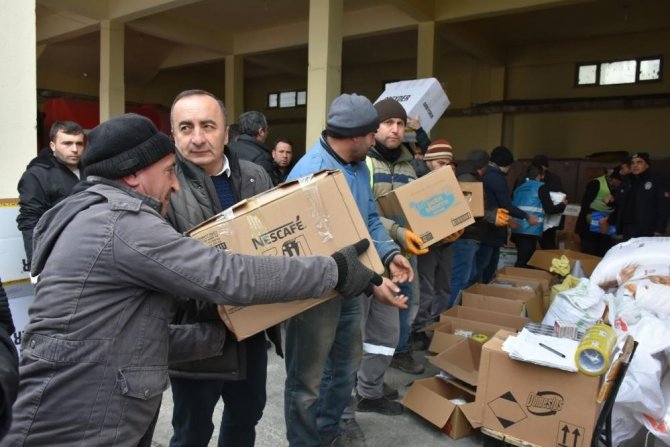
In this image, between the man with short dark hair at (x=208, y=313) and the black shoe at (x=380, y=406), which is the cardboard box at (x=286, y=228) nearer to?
the man with short dark hair at (x=208, y=313)

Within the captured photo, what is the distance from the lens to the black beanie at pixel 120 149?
46.6 inches

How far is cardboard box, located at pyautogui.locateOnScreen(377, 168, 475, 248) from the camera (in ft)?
8.87

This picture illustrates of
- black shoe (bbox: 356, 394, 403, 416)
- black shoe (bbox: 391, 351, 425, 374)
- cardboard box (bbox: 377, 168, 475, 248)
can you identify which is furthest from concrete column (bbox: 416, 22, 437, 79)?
black shoe (bbox: 356, 394, 403, 416)

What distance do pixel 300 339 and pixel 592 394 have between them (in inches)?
46.0

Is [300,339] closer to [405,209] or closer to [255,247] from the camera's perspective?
[255,247]

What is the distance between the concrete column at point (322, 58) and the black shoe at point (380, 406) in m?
3.43

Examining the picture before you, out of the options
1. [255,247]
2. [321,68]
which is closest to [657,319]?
[255,247]

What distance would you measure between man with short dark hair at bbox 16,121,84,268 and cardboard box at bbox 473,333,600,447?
98.8 inches

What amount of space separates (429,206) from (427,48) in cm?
521

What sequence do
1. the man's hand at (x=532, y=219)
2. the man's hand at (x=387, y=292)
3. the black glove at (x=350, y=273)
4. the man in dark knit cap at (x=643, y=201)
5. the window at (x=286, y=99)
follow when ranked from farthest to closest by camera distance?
the window at (x=286, y=99), the man in dark knit cap at (x=643, y=201), the man's hand at (x=532, y=219), the man's hand at (x=387, y=292), the black glove at (x=350, y=273)

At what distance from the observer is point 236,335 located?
1457 millimetres

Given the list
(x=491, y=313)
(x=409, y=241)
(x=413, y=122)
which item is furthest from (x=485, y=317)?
(x=413, y=122)

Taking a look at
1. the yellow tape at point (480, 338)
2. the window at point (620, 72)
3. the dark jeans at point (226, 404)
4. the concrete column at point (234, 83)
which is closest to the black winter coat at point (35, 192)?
the dark jeans at point (226, 404)

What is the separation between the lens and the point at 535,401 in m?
2.04
